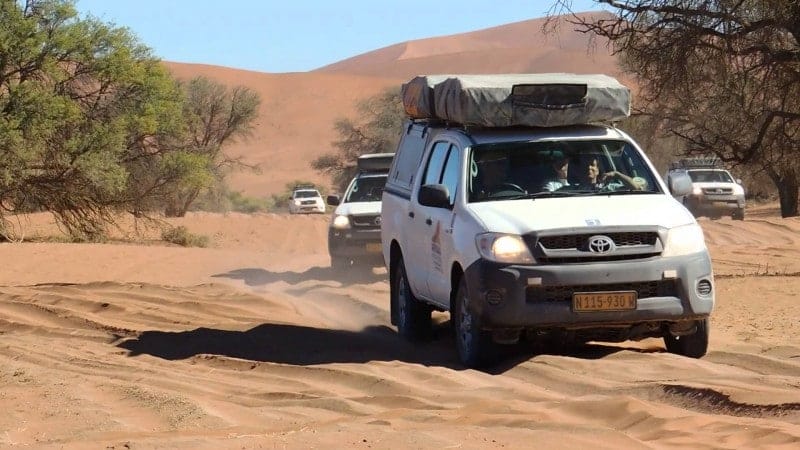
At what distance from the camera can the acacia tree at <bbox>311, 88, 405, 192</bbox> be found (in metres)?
54.3

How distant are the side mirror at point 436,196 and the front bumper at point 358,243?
9.53m

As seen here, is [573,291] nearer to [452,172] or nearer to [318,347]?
[452,172]

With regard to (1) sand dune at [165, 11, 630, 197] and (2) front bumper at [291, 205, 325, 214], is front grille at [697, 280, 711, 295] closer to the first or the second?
(2) front bumper at [291, 205, 325, 214]

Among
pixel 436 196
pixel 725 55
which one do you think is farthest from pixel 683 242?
pixel 725 55

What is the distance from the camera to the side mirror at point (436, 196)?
9977mm

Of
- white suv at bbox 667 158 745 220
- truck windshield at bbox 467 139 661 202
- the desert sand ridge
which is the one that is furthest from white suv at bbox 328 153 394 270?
white suv at bbox 667 158 745 220

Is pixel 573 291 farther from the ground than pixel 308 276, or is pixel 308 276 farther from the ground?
pixel 573 291

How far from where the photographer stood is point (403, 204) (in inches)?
461

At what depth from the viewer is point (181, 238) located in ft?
99.4

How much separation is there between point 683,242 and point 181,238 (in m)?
22.1

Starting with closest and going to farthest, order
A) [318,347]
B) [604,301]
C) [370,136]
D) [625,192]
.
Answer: [604,301], [625,192], [318,347], [370,136]

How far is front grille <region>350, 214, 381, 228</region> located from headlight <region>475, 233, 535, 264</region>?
421 inches

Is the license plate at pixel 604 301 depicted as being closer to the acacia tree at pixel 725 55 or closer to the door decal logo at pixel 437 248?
the door decal logo at pixel 437 248

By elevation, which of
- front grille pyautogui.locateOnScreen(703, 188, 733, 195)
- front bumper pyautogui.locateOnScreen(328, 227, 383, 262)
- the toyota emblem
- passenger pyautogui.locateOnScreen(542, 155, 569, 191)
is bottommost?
front grille pyautogui.locateOnScreen(703, 188, 733, 195)
